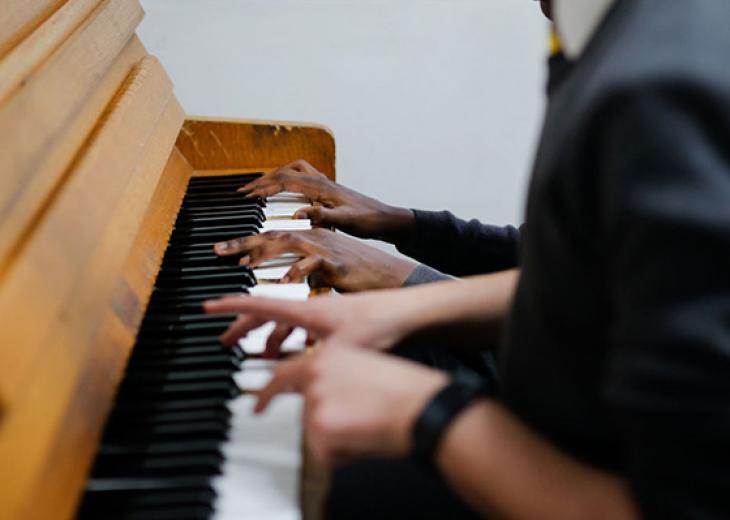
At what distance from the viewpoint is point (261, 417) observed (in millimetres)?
831

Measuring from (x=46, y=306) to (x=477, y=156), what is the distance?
1.89 m

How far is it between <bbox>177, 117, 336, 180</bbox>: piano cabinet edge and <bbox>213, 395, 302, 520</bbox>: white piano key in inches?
30.4

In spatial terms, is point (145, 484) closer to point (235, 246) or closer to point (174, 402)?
point (174, 402)

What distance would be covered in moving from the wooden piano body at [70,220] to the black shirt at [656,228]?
0.43 metres

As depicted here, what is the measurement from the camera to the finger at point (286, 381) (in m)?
0.75

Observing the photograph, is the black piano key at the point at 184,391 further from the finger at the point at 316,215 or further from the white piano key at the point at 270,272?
the finger at the point at 316,215

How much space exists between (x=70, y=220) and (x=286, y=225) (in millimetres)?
570

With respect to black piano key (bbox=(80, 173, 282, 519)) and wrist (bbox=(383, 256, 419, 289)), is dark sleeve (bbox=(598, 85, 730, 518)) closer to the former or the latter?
black piano key (bbox=(80, 173, 282, 519))

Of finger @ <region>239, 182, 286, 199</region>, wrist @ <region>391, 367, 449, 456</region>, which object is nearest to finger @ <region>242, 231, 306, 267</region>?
finger @ <region>239, 182, 286, 199</region>

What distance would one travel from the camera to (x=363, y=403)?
0.67 metres

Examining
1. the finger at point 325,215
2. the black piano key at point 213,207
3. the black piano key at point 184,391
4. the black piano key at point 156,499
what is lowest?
the black piano key at point 156,499

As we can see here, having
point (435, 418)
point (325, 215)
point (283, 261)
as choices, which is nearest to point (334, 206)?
point (325, 215)

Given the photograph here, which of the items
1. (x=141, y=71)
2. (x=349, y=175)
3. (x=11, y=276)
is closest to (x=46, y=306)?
(x=11, y=276)

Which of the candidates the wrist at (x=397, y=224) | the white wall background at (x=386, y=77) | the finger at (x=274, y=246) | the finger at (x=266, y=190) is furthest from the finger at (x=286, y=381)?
the white wall background at (x=386, y=77)
